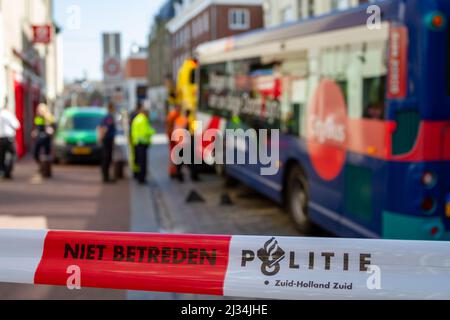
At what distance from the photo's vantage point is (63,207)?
34.2 feet

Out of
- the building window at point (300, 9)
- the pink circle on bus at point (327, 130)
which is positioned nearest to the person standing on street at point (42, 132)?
the pink circle on bus at point (327, 130)

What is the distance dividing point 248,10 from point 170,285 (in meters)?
48.3

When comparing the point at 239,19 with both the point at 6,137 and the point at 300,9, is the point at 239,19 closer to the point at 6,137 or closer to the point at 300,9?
the point at 300,9

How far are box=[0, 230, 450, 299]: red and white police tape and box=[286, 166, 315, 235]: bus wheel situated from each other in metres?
4.62

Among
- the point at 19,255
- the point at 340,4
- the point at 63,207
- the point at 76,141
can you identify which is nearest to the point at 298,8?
the point at 340,4

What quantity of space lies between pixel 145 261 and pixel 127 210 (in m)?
6.77

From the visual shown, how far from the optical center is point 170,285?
360 centimetres

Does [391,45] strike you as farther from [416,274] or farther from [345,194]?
[416,274]

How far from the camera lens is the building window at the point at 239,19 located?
49750mm

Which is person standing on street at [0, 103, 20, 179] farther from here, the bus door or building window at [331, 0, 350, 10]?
building window at [331, 0, 350, 10]

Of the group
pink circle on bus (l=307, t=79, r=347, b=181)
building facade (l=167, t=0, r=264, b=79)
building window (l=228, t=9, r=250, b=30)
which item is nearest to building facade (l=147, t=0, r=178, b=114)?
building facade (l=167, t=0, r=264, b=79)

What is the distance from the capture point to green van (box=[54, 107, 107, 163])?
17.9 m

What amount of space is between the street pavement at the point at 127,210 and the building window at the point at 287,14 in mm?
16793

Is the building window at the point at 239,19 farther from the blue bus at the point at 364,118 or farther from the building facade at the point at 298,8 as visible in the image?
the blue bus at the point at 364,118
